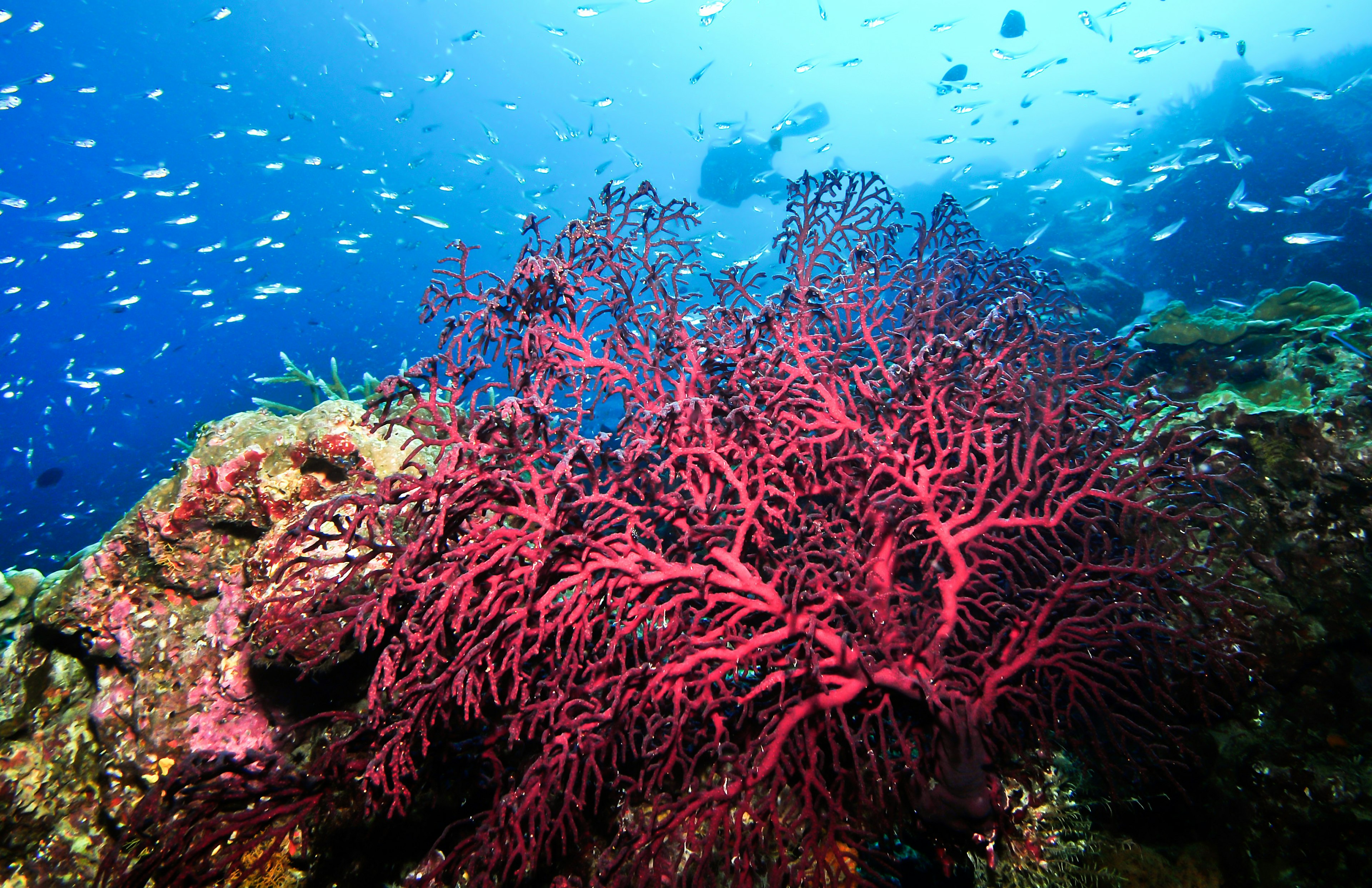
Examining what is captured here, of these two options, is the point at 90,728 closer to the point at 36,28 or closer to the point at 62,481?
the point at 36,28

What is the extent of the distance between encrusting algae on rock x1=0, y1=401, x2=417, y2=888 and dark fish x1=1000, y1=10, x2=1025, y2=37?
2204cm

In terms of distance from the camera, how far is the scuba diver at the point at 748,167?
87.7 feet

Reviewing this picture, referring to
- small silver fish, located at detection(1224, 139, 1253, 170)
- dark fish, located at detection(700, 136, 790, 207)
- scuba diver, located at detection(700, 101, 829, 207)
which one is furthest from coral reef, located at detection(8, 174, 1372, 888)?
dark fish, located at detection(700, 136, 790, 207)

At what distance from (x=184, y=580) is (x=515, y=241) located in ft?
225

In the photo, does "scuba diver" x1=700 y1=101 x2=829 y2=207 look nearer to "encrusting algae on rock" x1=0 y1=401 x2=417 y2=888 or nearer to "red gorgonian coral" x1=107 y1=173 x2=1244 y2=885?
"red gorgonian coral" x1=107 y1=173 x2=1244 y2=885

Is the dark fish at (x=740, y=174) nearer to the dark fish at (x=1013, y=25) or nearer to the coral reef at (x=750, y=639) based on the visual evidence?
the dark fish at (x=1013, y=25)

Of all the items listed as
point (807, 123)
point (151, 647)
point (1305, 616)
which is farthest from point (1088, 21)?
point (151, 647)

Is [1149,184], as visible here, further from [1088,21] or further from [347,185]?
[347,185]

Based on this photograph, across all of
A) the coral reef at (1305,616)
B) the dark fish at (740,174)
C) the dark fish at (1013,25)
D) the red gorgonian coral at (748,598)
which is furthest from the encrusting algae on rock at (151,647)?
the dark fish at (740,174)

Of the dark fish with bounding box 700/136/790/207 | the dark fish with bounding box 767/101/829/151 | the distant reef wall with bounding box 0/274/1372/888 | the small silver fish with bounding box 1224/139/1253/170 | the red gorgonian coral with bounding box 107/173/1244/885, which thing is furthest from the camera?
the dark fish with bounding box 700/136/790/207

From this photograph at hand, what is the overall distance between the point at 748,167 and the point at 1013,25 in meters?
14.2

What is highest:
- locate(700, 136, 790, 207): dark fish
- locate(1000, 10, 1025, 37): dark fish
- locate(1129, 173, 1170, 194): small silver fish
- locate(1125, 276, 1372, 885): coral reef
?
locate(1000, 10, 1025, 37): dark fish

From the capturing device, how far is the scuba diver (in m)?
26.7

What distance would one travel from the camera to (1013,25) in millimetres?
15648
